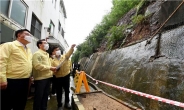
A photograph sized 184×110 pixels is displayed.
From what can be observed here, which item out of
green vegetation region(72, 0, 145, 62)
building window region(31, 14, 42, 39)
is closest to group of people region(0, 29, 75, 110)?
building window region(31, 14, 42, 39)

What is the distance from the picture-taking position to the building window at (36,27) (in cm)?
758

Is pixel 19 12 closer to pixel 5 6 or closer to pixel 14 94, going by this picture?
pixel 5 6

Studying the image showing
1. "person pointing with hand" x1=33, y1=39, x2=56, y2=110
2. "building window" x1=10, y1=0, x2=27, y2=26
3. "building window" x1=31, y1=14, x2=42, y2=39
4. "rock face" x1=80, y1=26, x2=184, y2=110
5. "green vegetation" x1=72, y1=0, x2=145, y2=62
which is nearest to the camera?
"rock face" x1=80, y1=26, x2=184, y2=110

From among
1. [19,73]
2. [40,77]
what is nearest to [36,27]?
[40,77]

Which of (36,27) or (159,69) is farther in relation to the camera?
(36,27)

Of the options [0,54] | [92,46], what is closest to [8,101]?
[0,54]

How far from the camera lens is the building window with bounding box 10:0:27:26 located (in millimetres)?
5279

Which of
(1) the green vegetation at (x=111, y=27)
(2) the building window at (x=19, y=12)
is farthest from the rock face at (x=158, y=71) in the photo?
(2) the building window at (x=19, y=12)

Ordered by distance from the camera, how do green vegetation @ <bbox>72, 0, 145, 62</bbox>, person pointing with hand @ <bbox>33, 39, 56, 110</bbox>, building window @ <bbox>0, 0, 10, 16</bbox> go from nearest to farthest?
person pointing with hand @ <bbox>33, 39, 56, 110</bbox>, building window @ <bbox>0, 0, 10, 16</bbox>, green vegetation @ <bbox>72, 0, 145, 62</bbox>

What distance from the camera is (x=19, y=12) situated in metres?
5.78

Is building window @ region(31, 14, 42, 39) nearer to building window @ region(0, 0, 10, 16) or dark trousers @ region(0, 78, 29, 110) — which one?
building window @ region(0, 0, 10, 16)

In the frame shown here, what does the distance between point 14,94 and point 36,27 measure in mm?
6515

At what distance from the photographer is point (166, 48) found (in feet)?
11.5

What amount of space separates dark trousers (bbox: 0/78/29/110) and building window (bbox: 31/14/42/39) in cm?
563
